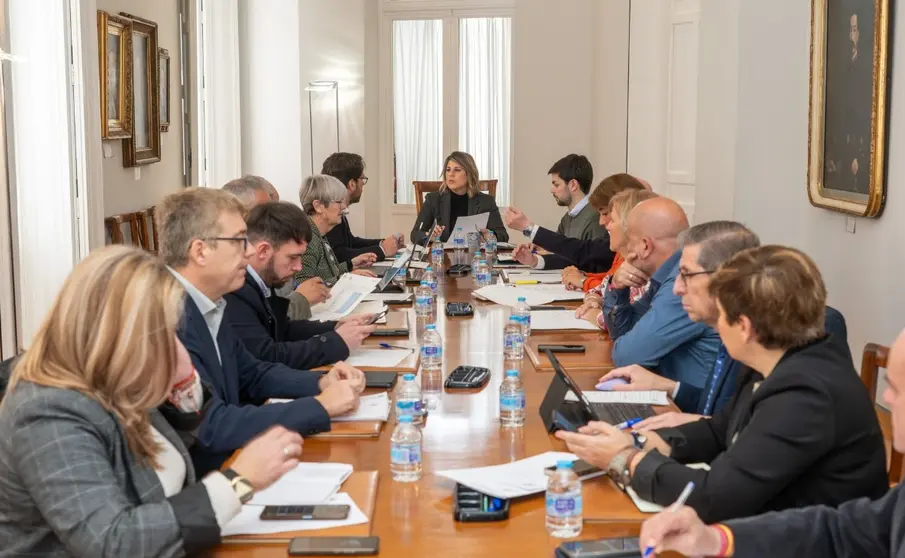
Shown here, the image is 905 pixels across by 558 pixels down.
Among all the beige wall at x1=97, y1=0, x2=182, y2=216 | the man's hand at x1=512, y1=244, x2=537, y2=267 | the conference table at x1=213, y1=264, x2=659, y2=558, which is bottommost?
the conference table at x1=213, y1=264, x2=659, y2=558

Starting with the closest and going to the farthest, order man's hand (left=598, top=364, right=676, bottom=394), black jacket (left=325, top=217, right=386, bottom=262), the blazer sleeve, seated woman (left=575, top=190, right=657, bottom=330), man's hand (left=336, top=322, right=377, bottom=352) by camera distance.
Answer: the blazer sleeve → man's hand (left=598, top=364, right=676, bottom=394) → man's hand (left=336, top=322, right=377, bottom=352) → seated woman (left=575, top=190, right=657, bottom=330) → black jacket (left=325, top=217, right=386, bottom=262)

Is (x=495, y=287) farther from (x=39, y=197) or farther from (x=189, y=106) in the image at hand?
(x=189, y=106)

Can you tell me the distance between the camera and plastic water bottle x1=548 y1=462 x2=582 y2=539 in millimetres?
2029

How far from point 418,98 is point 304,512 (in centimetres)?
982

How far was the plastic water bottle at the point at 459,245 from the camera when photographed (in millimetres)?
6889

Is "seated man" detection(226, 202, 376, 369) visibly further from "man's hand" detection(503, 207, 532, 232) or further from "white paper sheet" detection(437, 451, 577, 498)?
"man's hand" detection(503, 207, 532, 232)

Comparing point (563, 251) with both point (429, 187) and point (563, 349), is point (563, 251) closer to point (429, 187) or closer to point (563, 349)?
point (563, 349)

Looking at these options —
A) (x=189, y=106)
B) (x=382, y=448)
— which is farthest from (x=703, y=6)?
(x=382, y=448)

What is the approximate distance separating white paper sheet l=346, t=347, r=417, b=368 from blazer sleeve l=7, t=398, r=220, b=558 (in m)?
1.78

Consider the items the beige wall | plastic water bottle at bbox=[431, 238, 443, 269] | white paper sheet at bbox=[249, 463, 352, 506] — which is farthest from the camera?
plastic water bottle at bbox=[431, 238, 443, 269]

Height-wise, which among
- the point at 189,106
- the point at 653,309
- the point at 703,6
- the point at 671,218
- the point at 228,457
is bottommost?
the point at 228,457

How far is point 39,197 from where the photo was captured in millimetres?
5281

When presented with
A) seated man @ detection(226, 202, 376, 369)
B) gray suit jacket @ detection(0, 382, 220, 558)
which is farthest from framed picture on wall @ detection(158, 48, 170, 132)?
gray suit jacket @ detection(0, 382, 220, 558)

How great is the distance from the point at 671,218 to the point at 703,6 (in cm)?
425
